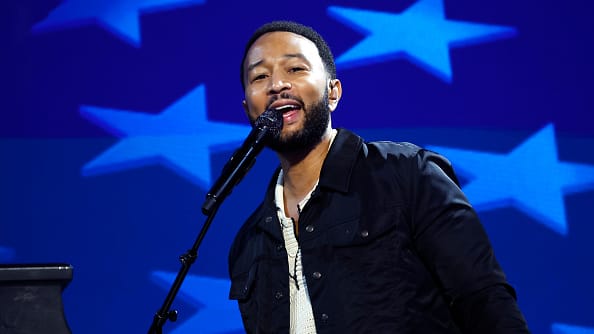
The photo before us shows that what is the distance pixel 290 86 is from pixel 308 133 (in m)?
0.12

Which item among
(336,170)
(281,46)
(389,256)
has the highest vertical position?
(281,46)

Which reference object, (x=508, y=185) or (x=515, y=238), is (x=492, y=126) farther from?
(x=515, y=238)

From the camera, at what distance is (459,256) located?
5.11 ft

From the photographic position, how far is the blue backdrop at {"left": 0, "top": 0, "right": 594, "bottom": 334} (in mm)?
2436

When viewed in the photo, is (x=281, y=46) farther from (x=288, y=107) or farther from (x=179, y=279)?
(x=179, y=279)

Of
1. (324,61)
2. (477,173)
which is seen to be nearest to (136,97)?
(324,61)

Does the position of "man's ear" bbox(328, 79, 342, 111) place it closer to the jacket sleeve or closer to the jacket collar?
the jacket collar

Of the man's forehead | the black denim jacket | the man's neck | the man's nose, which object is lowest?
the black denim jacket

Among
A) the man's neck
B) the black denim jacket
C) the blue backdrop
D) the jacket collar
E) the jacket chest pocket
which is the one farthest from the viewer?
the blue backdrop

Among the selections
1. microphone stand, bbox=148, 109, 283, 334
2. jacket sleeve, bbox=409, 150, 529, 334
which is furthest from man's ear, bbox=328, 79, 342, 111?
microphone stand, bbox=148, 109, 283, 334

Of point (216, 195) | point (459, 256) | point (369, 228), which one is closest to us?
point (216, 195)

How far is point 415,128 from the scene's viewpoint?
250cm

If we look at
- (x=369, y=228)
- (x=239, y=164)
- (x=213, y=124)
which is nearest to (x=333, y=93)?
(x=369, y=228)

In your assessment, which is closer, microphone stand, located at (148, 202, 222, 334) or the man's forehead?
microphone stand, located at (148, 202, 222, 334)
